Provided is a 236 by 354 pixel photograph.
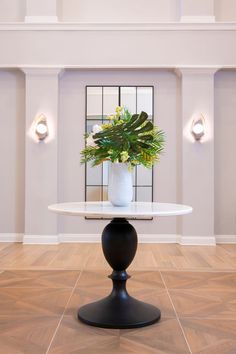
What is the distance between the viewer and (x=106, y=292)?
3502mm

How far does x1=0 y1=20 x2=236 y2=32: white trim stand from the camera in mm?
6062

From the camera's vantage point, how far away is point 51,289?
11.8ft

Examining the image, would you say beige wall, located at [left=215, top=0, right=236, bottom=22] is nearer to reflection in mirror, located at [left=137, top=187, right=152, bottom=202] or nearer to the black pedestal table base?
reflection in mirror, located at [left=137, top=187, right=152, bottom=202]

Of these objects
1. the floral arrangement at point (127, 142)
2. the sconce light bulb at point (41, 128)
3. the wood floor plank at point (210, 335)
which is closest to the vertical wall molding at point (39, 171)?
the sconce light bulb at point (41, 128)

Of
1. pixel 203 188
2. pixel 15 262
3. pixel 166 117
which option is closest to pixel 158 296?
pixel 15 262

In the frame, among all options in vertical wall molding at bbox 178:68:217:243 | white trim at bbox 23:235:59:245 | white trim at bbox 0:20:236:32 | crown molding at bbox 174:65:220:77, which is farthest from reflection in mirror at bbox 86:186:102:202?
white trim at bbox 0:20:236:32

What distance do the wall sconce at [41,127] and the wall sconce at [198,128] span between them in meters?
2.15

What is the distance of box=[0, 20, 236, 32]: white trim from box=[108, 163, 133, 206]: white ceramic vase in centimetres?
380

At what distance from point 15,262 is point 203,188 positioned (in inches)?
113

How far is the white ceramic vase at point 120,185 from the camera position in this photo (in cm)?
289

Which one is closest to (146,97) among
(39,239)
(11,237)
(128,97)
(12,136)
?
(128,97)

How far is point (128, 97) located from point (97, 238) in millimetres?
2200

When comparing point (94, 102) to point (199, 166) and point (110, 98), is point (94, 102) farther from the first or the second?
point (199, 166)

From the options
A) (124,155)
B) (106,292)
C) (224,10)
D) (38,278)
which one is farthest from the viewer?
(224,10)
